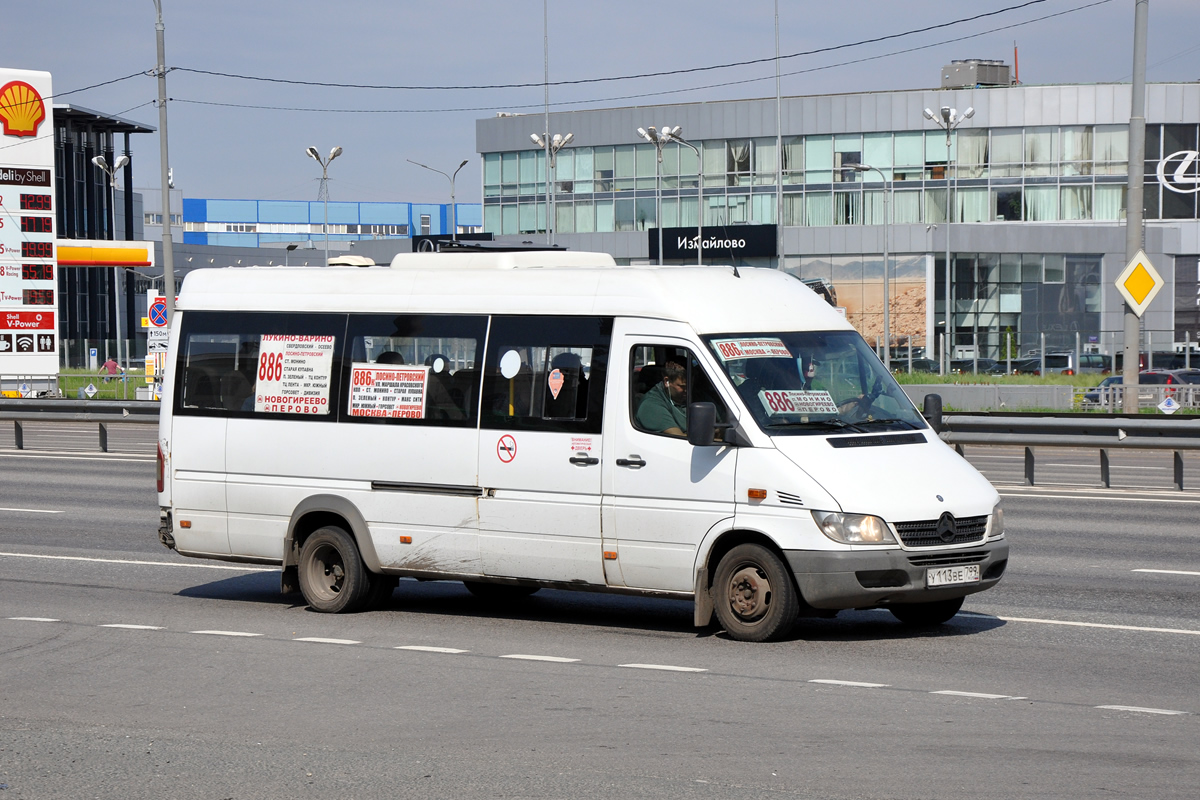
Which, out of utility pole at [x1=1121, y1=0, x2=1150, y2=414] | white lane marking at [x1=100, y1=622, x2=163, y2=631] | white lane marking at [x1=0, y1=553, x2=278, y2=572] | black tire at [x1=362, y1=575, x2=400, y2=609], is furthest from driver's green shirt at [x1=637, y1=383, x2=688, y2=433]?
utility pole at [x1=1121, y1=0, x2=1150, y2=414]

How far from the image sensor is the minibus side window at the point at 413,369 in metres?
10.1

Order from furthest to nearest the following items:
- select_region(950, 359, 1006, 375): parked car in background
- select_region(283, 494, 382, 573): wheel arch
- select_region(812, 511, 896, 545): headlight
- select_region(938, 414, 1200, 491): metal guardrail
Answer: select_region(950, 359, 1006, 375): parked car in background < select_region(938, 414, 1200, 491): metal guardrail < select_region(283, 494, 382, 573): wheel arch < select_region(812, 511, 896, 545): headlight

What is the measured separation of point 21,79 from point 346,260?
4249 centimetres

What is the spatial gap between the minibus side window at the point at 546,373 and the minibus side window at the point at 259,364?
4.30 ft

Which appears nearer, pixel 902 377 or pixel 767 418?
pixel 767 418

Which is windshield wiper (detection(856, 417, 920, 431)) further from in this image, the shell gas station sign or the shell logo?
the shell logo

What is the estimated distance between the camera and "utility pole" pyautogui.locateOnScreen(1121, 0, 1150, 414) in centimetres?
2530

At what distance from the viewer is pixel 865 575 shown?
28.1 ft

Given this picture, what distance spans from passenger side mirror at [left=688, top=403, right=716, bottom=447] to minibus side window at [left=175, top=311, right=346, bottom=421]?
292 cm

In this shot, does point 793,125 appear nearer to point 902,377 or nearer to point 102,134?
point 902,377

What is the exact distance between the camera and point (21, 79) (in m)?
49.2

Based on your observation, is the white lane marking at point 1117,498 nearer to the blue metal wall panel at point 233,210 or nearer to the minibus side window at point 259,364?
the minibus side window at point 259,364

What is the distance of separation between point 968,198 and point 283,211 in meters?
98.5

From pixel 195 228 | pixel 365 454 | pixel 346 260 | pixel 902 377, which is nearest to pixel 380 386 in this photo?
pixel 365 454
